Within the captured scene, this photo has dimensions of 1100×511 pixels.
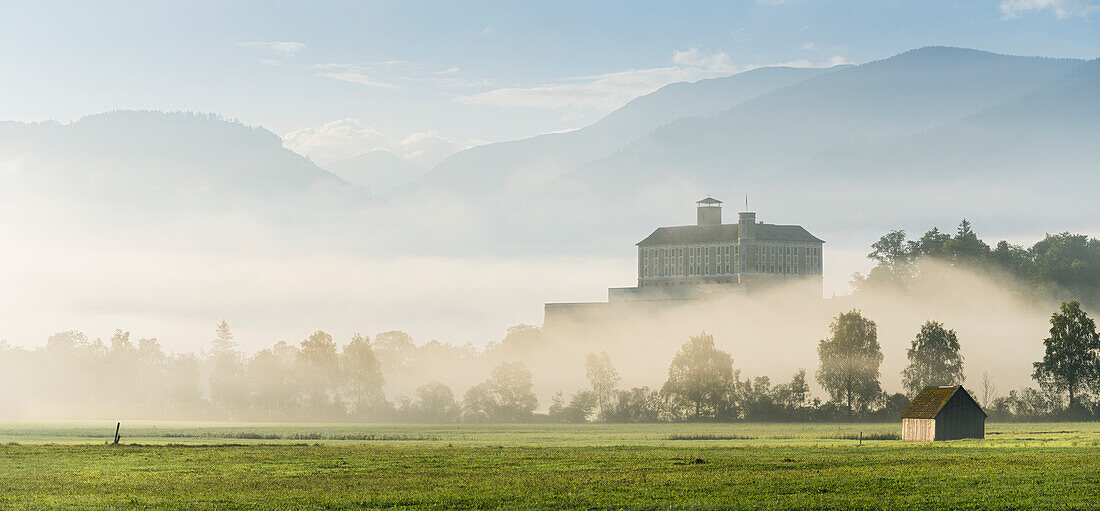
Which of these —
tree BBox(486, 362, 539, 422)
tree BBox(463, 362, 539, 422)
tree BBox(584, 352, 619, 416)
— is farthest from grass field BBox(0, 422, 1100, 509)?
tree BBox(584, 352, 619, 416)

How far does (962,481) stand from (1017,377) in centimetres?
13589

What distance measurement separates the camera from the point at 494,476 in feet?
230

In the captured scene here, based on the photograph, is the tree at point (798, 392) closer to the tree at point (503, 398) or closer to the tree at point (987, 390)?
the tree at point (987, 390)

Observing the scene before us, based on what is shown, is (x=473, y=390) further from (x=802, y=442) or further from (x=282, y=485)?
(x=282, y=485)

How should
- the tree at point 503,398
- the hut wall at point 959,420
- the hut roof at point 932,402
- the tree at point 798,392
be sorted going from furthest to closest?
the tree at point 503,398 → the tree at point 798,392 → the hut roof at point 932,402 → the hut wall at point 959,420

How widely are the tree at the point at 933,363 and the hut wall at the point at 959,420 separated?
139 ft

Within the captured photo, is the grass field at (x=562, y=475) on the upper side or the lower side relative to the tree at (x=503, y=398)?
lower

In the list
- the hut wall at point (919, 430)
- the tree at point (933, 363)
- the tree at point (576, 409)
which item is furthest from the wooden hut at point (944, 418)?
the tree at point (576, 409)

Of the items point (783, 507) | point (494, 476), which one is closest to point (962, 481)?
point (783, 507)

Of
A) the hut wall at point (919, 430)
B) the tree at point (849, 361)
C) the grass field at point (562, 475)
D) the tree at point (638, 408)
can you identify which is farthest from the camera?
the tree at point (638, 408)

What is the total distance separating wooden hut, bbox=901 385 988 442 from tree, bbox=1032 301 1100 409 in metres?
42.6

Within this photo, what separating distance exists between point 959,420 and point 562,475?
57.9m

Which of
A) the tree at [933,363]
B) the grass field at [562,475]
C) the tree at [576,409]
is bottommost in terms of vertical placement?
the grass field at [562,475]

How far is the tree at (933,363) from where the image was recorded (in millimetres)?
161250
